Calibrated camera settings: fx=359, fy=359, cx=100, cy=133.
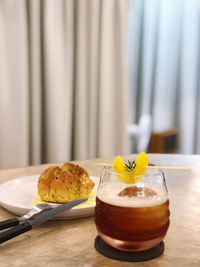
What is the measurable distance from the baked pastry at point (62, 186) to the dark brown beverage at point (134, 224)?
219 mm

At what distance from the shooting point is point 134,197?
23.8 inches

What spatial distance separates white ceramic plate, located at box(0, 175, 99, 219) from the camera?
78cm

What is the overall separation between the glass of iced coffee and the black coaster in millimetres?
10

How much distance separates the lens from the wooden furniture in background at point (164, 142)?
11.8ft

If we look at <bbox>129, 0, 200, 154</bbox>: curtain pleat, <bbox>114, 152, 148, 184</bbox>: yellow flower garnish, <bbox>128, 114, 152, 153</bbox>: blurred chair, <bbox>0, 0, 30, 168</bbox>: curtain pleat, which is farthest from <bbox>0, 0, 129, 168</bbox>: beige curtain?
<bbox>114, 152, 148, 184</bbox>: yellow flower garnish

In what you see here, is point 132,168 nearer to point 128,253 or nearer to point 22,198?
point 128,253

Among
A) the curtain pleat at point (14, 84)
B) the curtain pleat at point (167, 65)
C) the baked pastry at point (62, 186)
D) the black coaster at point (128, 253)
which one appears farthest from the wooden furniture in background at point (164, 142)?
the black coaster at point (128, 253)

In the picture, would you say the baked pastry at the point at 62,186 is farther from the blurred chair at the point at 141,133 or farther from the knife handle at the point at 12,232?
the blurred chair at the point at 141,133

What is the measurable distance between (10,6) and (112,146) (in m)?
1.32

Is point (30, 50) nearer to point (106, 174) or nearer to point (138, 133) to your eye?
point (138, 133)

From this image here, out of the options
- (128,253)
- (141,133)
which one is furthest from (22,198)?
(141,133)

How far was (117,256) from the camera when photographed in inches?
24.1

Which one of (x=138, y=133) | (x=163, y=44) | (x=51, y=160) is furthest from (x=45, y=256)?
(x=163, y=44)

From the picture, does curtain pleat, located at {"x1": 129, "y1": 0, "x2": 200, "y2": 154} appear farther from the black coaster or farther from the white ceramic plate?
the black coaster
